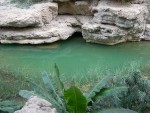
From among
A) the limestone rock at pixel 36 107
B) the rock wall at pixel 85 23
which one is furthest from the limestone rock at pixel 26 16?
the limestone rock at pixel 36 107

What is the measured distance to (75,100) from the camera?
4223mm

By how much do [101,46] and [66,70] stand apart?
74.5 inches

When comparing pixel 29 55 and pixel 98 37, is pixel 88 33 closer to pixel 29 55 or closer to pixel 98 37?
pixel 98 37

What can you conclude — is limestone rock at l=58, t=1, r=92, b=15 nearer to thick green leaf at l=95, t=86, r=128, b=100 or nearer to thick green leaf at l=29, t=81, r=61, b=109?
thick green leaf at l=29, t=81, r=61, b=109

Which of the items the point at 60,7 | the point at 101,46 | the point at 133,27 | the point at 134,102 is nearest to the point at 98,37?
the point at 101,46

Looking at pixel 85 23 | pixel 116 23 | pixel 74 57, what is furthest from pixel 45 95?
pixel 85 23

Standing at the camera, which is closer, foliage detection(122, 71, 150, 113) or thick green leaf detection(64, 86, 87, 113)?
thick green leaf detection(64, 86, 87, 113)

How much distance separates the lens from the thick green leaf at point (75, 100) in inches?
162

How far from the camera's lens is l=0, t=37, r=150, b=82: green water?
770 cm

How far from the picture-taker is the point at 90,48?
926 cm

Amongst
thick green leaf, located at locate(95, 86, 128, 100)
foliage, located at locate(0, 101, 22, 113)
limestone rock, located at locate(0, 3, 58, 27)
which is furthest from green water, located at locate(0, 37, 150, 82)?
thick green leaf, located at locate(95, 86, 128, 100)

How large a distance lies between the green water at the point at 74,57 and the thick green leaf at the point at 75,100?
2.88 metres

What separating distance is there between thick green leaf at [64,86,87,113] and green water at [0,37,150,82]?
288 cm

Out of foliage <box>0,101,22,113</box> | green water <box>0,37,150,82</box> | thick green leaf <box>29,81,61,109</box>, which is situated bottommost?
green water <box>0,37,150,82</box>
